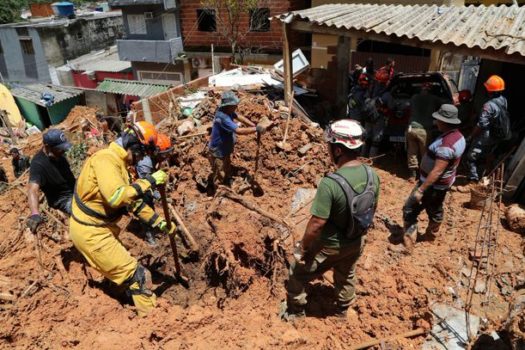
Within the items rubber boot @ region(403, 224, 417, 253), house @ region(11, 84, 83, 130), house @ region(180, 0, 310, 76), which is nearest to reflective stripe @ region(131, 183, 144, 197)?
rubber boot @ region(403, 224, 417, 253)

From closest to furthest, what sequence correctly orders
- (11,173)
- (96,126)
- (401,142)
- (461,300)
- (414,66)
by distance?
(461,300) → (401,142) → (11,173) → (414,66) → (96,126)

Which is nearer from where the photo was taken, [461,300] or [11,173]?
[461,300]

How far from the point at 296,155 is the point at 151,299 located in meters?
4.29

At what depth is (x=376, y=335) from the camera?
3.60 m

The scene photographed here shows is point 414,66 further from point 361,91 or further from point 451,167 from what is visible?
point 451,167

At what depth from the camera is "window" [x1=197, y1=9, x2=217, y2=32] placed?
19172mm

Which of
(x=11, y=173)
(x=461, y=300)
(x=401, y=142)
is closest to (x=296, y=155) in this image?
(x=401, y=142)

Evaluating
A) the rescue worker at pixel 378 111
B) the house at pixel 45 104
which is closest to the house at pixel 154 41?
the house at pixel 45 104

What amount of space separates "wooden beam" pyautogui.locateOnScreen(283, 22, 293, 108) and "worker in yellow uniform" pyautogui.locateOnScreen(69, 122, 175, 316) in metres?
4.81

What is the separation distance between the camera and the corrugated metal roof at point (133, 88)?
17.2 metres

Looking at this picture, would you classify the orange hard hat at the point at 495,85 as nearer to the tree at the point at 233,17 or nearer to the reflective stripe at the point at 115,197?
the reflective stripe at the point at 115,197

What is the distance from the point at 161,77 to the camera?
21750mm

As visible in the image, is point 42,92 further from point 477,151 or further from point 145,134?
point 477,151

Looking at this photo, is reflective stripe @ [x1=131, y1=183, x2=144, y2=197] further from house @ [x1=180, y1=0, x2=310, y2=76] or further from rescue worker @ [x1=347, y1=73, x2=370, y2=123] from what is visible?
house @ [x1=180, y1=0, x2=310, y2=76]
